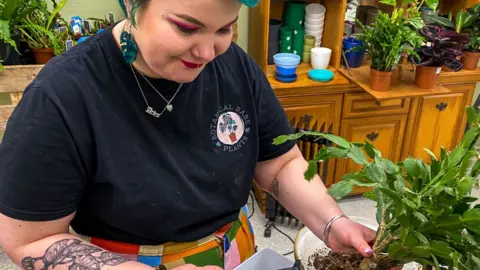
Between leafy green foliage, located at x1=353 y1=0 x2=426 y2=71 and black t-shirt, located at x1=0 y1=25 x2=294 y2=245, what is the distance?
111cm

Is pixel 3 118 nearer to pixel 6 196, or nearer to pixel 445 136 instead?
pixel 6 196

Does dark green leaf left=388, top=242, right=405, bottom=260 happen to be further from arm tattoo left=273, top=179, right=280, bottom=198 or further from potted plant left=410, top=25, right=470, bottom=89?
potted plant left=410, top=25, right=470, bottom=89

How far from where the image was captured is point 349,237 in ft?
3.50

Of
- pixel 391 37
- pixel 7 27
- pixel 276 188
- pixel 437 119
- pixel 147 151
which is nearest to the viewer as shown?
pixel 147 151

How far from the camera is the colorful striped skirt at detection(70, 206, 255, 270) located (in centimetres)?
107

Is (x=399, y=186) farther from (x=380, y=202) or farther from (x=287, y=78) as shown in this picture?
(x=287, y=78)

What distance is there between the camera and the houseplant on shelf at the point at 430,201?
829mm

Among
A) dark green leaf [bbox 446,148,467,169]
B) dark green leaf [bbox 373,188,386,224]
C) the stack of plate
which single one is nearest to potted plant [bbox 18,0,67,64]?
the stack of plate

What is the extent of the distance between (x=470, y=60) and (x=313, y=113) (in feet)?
2.79

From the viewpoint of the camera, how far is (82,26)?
2.08 metres

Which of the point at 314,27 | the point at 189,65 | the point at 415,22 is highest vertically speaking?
the point at 189,65

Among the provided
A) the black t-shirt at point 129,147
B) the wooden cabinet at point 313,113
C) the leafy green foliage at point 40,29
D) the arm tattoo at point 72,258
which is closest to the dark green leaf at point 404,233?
the black t-shirt at point 129,147

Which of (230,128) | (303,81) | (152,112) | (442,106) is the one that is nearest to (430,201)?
(230,128)

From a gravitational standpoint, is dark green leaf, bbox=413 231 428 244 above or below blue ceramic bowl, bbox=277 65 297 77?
above
